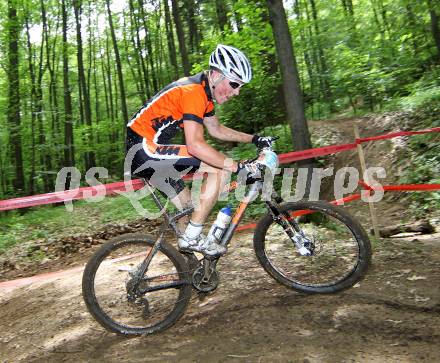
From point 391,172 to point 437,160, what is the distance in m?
0.98

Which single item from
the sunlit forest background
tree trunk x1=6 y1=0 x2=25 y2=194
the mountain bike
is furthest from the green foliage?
tree trunk x1=6 y1=0 x2=25 y2=194

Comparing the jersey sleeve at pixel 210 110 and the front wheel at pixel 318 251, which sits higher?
the jersey sleeve at pixel 210 110

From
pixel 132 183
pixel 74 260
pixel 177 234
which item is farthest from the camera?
pixel 74 260

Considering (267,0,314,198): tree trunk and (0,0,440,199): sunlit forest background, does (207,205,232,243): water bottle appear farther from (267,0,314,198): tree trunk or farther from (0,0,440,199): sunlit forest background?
(0,0,440,199): sunlit forest background

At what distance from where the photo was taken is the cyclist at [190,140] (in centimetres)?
325

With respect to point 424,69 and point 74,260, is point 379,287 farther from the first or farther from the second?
point 424,69

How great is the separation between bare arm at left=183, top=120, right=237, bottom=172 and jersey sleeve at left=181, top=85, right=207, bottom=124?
53mm

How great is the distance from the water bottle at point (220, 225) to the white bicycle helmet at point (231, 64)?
119 cm

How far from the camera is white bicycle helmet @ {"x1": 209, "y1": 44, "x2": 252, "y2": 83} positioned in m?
3.27

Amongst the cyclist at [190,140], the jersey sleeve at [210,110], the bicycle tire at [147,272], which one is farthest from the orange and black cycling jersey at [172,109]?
the bicycle tire at [147,272]

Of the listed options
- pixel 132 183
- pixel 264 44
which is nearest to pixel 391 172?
pixel 264 44

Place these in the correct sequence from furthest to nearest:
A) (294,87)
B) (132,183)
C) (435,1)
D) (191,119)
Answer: (435,1)
(294,87)
(132,183)
(191,119)

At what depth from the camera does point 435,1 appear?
32.9ft

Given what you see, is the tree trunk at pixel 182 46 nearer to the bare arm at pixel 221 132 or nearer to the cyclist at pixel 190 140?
the bare arm at pixel 221 132
